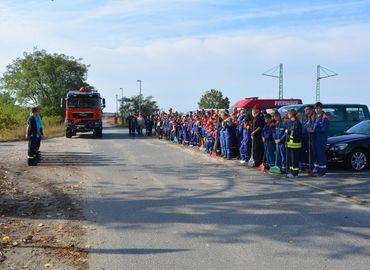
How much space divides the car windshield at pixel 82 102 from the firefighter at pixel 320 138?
21577 millimetres

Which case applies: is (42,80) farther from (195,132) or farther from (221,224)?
(221,224)

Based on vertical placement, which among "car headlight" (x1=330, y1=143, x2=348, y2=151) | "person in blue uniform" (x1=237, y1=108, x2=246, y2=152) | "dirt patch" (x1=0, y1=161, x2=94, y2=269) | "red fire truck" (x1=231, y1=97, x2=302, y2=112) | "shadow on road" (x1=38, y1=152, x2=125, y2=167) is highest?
"red fire truck" (x1=231, y1=97, x2=302, y2=112)

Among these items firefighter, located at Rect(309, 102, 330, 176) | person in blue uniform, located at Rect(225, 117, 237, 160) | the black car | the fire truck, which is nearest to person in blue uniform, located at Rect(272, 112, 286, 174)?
firefighter, located at Rect(309, 102, 330, 176)

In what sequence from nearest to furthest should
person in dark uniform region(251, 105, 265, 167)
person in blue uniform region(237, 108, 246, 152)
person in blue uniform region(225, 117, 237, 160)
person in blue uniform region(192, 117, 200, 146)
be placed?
1. person in dark uniform region(251, 105, 265, 167)
2. person in blue uniform region(237, 108, 246, 152)
3. person in blue uniform region(225, 117, 237, 160)
4. person in blue uniform region(192, 117, 200, 146)

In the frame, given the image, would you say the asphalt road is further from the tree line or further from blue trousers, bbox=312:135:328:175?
the tree line

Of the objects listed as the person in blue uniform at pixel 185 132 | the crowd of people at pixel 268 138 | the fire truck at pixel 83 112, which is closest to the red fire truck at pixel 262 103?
the person in blue uniform at pixel 185 132

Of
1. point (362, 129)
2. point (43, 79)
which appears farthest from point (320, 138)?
point (43, 79)

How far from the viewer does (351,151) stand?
12.9m

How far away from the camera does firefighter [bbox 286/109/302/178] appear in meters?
11.8

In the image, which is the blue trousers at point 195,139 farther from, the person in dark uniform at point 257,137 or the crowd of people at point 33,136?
the crowd of people at point 33,136

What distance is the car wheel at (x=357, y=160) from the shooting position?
12.9m

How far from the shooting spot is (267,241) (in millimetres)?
6000

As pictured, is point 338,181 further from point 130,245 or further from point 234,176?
point 130,245

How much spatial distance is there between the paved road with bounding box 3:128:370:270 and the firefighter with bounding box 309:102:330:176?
1039mm
